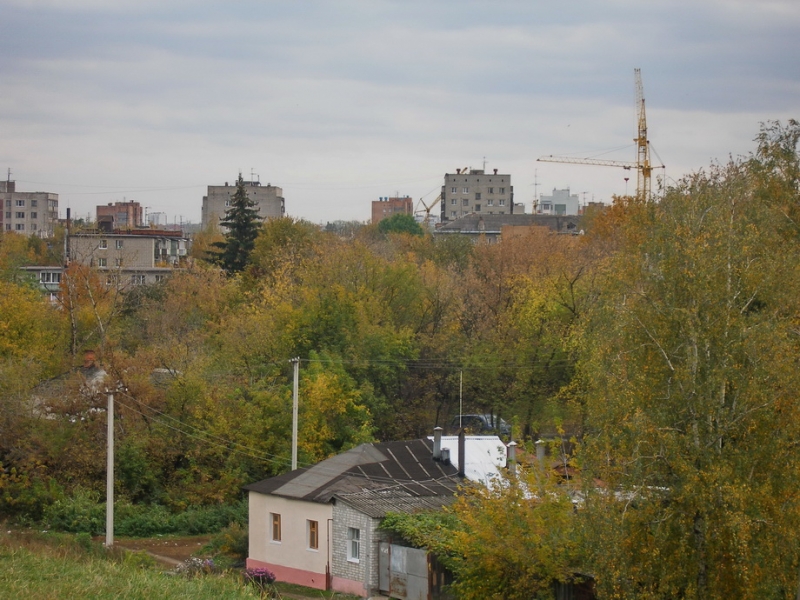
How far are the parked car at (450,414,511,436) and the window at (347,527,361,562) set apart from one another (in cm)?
1626

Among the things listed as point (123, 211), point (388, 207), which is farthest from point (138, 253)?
point (388, 207)

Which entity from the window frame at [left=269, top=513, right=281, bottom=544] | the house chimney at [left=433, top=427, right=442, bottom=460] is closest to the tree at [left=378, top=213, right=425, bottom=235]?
the house chimney at [left=433, top=427, right=442, bottom=460]

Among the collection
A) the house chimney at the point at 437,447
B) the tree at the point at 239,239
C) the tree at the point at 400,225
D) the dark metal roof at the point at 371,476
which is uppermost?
the tree at the point at 400,225

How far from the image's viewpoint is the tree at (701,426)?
15.4m

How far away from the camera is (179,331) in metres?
54.8

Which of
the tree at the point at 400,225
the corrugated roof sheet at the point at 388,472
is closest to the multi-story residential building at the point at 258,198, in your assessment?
the tree at the point at 400,225

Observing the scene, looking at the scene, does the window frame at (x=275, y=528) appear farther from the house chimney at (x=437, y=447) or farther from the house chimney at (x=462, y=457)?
the house chimney at (x=462, y=457)

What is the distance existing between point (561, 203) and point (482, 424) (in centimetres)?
12916

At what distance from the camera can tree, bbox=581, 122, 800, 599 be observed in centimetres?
1538

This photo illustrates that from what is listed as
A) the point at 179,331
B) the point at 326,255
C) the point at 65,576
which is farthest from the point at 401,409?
the point at 65,576

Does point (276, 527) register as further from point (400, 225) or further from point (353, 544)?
point (400, 225)

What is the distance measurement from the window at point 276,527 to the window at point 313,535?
1.10m

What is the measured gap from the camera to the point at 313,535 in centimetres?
2514

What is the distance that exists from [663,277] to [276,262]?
42978 mm
